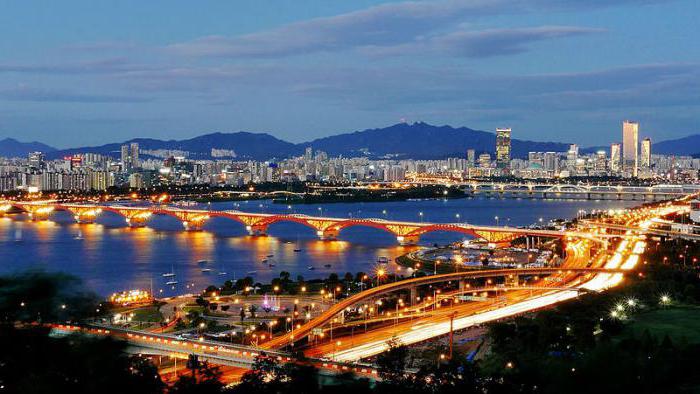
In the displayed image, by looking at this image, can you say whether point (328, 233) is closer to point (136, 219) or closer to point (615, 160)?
point (136, 219)

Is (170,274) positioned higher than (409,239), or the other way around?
(409,239)

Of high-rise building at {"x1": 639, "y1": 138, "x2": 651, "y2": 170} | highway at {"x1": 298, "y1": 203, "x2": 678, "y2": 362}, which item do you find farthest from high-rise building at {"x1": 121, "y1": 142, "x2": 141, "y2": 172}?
highway at {"x1": 298, "y1": 203, "x2": 678, "y2": 362}

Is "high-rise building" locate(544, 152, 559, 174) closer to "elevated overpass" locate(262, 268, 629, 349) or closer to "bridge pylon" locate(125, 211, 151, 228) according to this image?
"bridge pylon" locate(125, 211, 151, 228)

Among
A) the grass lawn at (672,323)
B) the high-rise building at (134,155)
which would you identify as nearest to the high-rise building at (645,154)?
the high-rise building at (134,155)

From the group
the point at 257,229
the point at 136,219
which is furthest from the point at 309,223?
the point at 136,219

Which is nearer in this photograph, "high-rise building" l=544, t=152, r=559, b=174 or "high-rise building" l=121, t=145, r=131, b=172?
"high-rise building" l=121, t=145, r=131, b=172

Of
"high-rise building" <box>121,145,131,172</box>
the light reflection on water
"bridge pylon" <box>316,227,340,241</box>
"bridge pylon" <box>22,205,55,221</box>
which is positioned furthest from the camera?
"high-rise building" <box>121,145,131,172</box>
